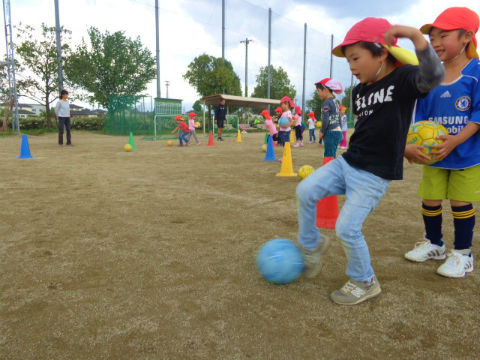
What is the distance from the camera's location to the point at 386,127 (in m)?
2.16

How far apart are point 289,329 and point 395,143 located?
4.18ft

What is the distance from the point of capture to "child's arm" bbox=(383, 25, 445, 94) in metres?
1.84

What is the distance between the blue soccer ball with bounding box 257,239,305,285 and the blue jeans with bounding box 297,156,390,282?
0.20 meters

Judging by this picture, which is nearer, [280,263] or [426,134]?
[280,263]

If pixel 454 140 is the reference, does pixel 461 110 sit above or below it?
above

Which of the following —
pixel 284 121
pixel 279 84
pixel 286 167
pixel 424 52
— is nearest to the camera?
pixel 424 52

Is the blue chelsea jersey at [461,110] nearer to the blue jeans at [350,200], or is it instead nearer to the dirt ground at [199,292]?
the blue jeans at [350,200]

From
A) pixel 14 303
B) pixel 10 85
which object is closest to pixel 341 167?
pixel 14 303

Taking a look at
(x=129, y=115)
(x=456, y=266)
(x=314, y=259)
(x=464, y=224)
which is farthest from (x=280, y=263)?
(x=129, y=115)

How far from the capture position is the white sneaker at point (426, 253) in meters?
2.87

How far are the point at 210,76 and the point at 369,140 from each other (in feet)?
132

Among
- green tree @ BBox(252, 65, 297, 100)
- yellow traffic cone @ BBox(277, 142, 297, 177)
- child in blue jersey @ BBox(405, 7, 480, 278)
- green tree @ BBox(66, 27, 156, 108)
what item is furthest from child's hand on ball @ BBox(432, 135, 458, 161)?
green tree @ BBox(252, 65, 297, 100)

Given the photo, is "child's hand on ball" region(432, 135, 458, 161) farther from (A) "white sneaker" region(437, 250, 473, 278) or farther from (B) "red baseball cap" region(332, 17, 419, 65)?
(A) "white sneaker" region(437, 250, 473, 278)

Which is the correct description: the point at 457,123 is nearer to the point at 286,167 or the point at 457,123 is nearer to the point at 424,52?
the point at 424,52
